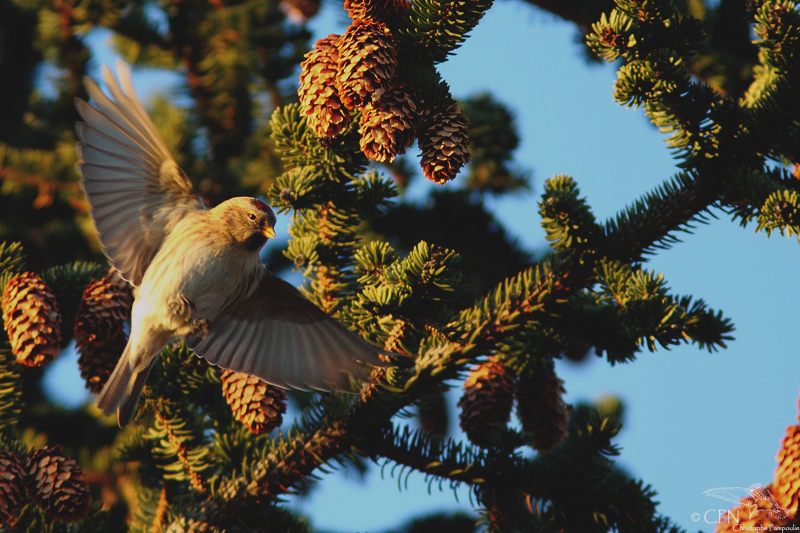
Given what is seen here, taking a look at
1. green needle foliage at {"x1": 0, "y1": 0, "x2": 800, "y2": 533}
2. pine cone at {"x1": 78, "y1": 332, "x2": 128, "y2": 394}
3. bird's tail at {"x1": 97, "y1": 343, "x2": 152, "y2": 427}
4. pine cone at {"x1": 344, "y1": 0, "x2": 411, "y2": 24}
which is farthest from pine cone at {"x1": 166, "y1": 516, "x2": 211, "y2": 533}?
pine cone at {"x1": 344, "y1": 0, "x2": 411, "y2": 24}

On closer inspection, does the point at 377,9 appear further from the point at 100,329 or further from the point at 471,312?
the point at 100,329

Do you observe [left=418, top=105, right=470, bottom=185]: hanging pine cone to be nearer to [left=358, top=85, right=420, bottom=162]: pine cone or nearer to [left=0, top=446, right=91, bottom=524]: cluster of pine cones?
[left=358, top=85, right=420, bottom=162]: pine cone

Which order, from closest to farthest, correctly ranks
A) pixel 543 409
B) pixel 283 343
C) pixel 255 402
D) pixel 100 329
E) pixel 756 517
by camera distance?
pixel 756 517
pixel 255 402
pixel 100 329
pixel 543 409
pixel 283 343

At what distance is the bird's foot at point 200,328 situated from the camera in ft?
9.49

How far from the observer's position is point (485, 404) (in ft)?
8.66

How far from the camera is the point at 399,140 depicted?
2066 millimetres

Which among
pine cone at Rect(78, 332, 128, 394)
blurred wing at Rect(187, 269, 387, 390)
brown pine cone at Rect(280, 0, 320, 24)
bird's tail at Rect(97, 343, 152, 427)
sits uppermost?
brown pine cone at Rect(280, 0, 320, 24)

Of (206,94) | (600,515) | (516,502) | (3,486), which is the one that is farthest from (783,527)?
(206,94)

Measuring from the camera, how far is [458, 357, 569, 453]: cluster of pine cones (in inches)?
103

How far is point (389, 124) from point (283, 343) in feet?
4.28

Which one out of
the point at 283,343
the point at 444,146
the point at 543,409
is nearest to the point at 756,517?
the point at 543,409

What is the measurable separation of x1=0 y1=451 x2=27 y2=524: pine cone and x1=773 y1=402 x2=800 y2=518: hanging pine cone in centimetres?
243

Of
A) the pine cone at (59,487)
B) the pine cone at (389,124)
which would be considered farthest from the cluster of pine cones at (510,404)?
the pine cone at (59,487)

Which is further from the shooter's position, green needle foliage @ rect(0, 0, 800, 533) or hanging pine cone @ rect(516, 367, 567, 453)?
hanging pine cone @ rect(516, 367, 567, 453)
